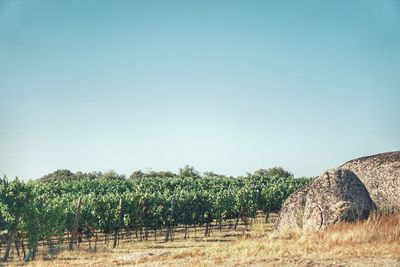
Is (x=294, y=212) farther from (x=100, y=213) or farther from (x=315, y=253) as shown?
(x=100, y=213)

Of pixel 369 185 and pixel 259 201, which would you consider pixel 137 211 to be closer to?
pixel 259 201

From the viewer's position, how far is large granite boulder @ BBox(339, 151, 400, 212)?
64.7 ft

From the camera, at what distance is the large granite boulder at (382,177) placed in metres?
19.7

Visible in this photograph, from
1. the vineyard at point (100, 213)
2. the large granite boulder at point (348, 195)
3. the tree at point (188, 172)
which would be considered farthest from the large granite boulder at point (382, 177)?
the tree at point (188, 172)

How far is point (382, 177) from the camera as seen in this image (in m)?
20.5

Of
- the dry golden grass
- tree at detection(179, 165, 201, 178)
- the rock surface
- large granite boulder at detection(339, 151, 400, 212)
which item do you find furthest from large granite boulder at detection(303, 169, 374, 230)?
tree at detection(179, 165, 201, 178)

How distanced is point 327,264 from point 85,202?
2532 cm

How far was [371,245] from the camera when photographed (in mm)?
13398

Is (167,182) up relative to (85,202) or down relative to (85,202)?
up

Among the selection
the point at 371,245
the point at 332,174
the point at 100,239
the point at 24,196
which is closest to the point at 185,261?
the point at 371,245

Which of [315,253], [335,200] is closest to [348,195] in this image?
[335,200]

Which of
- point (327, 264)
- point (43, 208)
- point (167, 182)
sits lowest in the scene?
point (327, 264)

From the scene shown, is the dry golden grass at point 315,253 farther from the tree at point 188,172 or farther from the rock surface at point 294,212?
the tree at point 188,172

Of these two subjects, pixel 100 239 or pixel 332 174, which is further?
pixel 100 239
